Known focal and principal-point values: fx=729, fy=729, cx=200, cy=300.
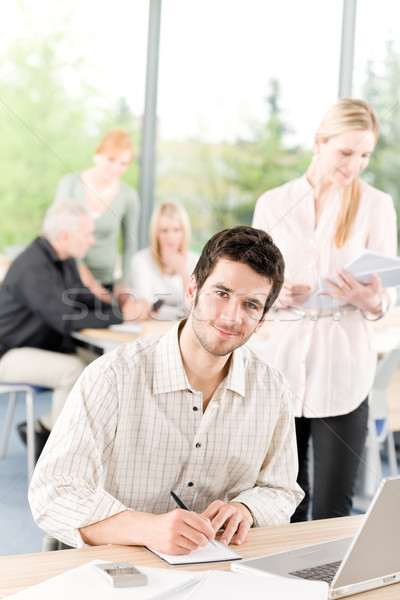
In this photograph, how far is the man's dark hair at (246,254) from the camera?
4.02 feet

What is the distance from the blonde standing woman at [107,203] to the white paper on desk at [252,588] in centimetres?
304

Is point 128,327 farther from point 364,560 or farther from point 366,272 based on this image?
point 364,560

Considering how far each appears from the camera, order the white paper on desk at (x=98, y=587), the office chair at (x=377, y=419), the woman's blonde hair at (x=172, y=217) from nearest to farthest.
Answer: the white paper on desk at (x=98, y=587)
the office chair at (x=377, y=419)
the woman's blonde hair at (x=172, y=217)

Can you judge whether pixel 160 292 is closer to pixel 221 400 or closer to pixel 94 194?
pixel 94 194

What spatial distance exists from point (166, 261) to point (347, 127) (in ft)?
5.99

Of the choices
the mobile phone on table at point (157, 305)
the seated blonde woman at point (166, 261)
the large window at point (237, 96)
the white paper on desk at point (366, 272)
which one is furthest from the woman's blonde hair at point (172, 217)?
the white paper on desk at point (366, 272)

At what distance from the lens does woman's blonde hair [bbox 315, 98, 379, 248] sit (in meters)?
1.77

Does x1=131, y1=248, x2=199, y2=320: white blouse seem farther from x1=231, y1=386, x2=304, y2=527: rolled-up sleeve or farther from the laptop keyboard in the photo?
the laptop keyboard

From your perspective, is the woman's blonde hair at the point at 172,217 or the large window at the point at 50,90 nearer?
the woman's blonde hair at the point at 172,217

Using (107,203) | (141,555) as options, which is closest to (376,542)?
(141,555)

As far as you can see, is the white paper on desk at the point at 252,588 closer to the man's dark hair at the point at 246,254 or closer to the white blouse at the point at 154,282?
the man's dark hair at the point at 246,254

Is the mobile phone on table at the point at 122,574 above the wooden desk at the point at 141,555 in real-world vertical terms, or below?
above

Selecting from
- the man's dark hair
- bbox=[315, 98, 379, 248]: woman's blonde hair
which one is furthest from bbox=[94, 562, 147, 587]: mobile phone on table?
bbox=[315, 98, 379, 248]: woman's blonde hair

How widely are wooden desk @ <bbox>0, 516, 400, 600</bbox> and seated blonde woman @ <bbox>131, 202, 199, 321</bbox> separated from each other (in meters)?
2.33
